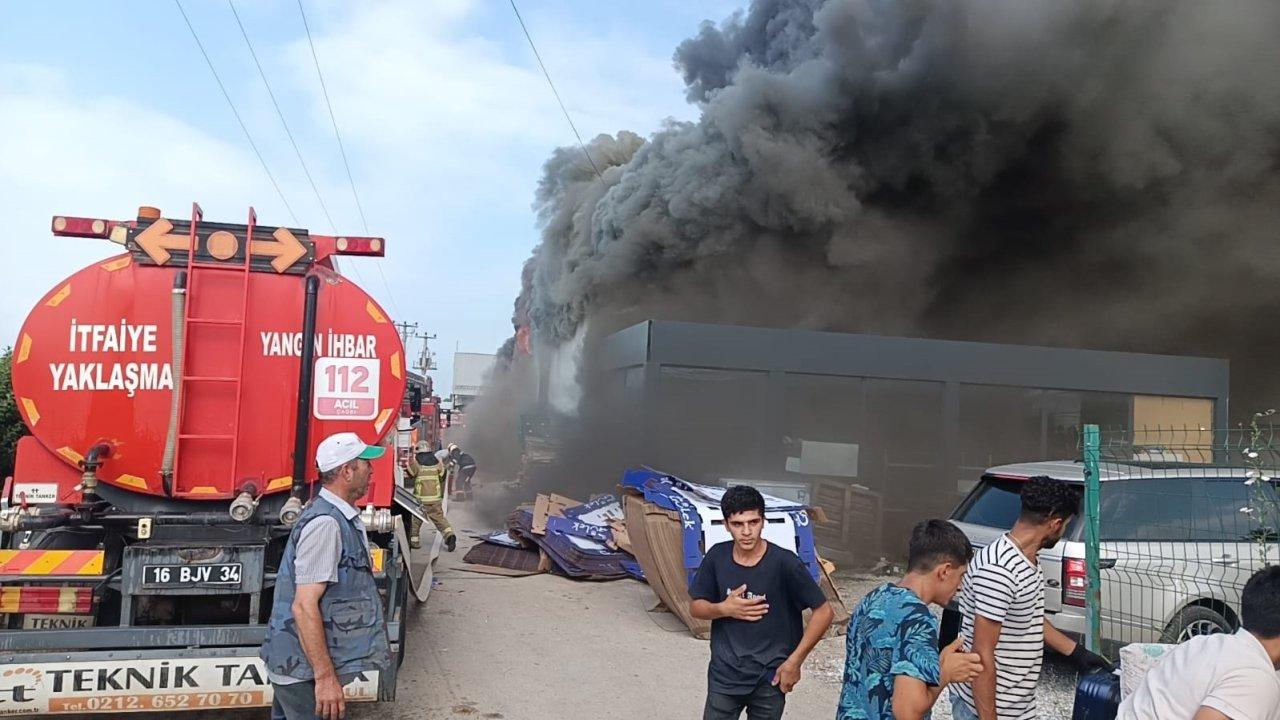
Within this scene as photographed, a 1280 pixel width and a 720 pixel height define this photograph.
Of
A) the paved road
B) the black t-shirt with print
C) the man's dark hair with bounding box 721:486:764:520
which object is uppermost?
the man's dark hair with bounding box 721:486:764:520

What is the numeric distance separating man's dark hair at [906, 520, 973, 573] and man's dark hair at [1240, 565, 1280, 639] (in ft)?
2.17

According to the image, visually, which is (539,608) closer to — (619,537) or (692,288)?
(619,537)

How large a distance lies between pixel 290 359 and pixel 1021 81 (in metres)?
16.8

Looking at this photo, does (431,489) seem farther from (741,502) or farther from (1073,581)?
(741,502)

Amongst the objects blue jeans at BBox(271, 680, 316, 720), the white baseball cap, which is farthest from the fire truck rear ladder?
blue jeans at BBox(271, 680, 316, 720)

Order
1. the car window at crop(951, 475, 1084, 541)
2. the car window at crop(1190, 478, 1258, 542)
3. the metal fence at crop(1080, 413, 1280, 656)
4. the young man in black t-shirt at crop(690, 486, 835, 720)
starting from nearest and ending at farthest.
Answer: the young man in black t-shirt at crop(690, 486, 835, 720) → the metal fence at crop(1080, 413, 1280, 656) → the car window at crop(1190, 478, 1258, 542) → the car window at crop(951, 475, 1084, 541)

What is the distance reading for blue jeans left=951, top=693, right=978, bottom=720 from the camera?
2.90 metres

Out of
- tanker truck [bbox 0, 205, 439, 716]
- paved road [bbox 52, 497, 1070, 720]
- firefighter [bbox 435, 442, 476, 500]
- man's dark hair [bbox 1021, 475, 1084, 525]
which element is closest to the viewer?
man's dark hair [bbox 1021, 475, 1084, 525]

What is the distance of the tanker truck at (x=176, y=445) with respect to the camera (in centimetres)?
394

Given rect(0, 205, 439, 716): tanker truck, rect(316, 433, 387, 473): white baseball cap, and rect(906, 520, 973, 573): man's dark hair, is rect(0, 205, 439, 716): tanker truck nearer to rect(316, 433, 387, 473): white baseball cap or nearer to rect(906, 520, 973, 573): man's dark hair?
rect(316, 433, 387, 473): white baseball cap

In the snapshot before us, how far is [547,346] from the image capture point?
1117 inches

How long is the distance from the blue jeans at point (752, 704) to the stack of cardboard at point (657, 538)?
2724 millimetres

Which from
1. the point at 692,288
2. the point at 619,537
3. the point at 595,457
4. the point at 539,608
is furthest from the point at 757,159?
the point at 539,608

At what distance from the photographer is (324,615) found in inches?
109
